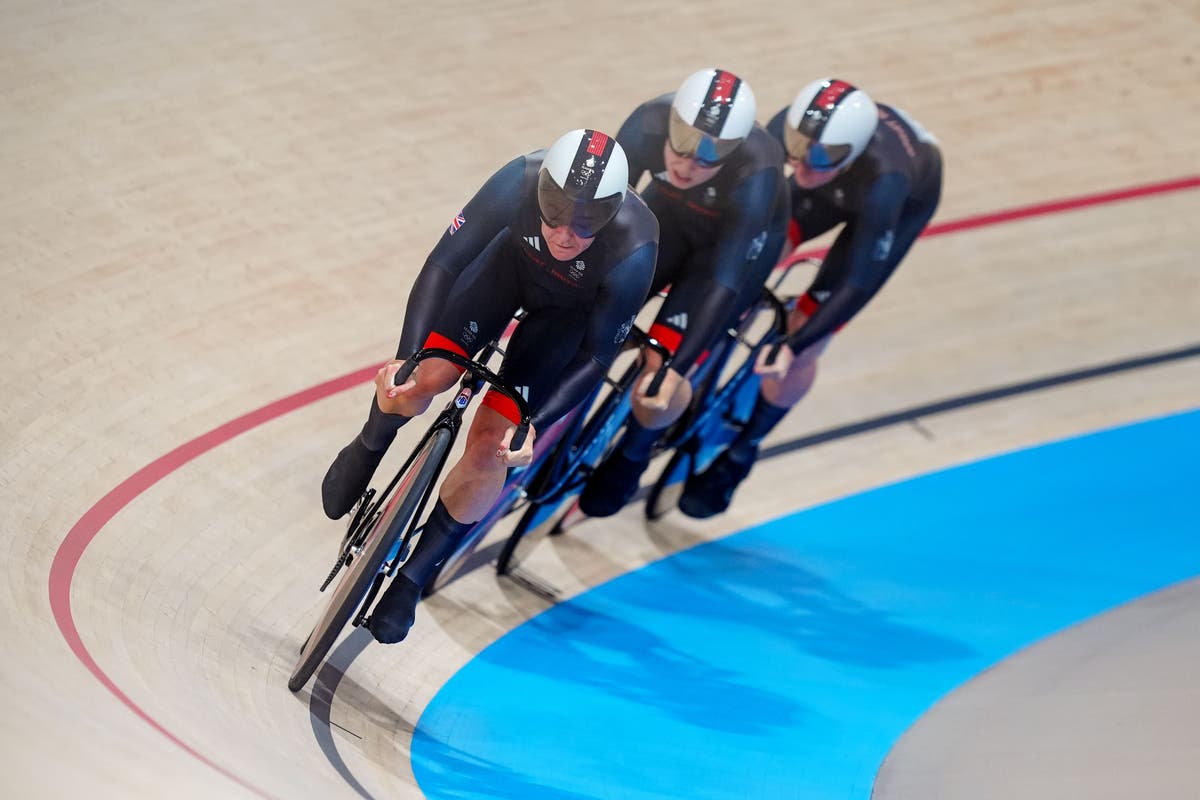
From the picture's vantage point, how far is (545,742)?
3.91m

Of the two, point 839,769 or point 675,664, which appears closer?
point 839,769

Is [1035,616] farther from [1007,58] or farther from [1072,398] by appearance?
[1007,58]

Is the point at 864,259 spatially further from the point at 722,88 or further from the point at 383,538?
the point at 383,538

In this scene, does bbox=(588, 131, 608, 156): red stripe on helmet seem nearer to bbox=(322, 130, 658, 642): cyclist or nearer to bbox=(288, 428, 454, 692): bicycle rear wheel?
bbox=(322, 130, 658, 642): cyclist

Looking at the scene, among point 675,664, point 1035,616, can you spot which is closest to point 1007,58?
point 1035,616

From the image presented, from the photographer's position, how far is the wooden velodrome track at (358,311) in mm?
3582

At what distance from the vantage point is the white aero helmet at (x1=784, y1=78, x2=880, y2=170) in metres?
4.42

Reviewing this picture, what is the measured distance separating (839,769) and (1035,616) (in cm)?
126

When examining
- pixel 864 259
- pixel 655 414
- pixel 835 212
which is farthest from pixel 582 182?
pixel 835 212

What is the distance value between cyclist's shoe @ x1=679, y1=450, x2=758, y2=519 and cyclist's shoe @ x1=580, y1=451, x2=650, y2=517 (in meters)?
0.40

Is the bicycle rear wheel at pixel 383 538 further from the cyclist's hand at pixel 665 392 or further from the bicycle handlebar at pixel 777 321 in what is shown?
the bicycle handlebar at pixel 777 321

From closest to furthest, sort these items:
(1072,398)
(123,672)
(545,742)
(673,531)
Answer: (123,672) → (545,742) → (673,531) → (1072,398)

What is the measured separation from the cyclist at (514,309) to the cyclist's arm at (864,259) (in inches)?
51.9

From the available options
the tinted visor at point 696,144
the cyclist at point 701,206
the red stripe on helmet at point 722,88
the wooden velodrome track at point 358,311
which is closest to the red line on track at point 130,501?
the wooden velodrome track at point 358,311
